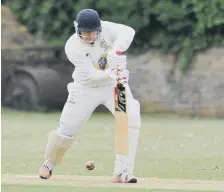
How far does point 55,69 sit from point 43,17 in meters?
1.96

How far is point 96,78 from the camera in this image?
9805 mm

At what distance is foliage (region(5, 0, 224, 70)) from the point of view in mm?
22969

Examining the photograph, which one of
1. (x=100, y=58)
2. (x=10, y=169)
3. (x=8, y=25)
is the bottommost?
(x=10, y=169)

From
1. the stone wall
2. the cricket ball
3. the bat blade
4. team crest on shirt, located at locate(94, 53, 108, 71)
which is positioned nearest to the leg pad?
the cricket ball

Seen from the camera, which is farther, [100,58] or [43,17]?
[43,17]

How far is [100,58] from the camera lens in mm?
10023

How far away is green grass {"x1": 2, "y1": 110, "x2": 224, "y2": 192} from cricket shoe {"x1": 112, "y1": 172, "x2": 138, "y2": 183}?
89 centimetres

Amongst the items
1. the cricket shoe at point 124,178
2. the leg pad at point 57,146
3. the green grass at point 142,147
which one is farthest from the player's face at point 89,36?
the green grass at point 142,147

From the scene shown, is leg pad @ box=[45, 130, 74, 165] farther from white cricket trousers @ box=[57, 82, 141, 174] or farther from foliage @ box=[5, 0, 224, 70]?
foliage @ box=[5, 0, 224, 70]

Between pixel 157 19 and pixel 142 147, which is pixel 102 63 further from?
pixel 157 19

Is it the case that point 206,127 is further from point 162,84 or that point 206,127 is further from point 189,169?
point 189,169

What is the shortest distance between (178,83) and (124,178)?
45.7 feet

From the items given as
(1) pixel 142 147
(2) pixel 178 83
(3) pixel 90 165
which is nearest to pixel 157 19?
(2) pixel 178 83

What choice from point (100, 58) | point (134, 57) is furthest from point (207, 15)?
point (100, 58)
